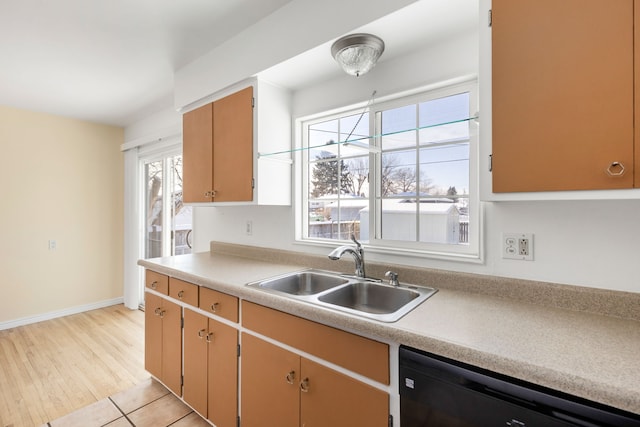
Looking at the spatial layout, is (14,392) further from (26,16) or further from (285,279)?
(26,16)

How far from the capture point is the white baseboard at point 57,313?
3.37 metres

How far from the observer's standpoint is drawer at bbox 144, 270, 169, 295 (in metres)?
2.06

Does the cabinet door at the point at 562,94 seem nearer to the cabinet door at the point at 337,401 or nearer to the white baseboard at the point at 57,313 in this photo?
the cabinet door at the point at 337,401

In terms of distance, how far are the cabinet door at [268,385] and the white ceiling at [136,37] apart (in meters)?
1.54

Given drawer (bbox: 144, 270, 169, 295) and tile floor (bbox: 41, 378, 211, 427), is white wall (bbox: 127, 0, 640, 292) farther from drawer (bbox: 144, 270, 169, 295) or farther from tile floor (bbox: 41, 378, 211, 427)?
tile floor (bbox: 41, 378, 211, 427)

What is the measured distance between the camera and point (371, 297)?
1578 millimetres

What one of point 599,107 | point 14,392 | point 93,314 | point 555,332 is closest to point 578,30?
point 599,107

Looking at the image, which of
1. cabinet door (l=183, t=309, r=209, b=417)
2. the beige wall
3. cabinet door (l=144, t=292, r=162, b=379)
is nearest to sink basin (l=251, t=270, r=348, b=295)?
cabinet door (l=183, t=309, r=209, b=417)

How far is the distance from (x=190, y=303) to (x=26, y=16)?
1.93 meters

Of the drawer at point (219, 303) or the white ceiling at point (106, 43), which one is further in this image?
the white ceiling at point (106, 43)

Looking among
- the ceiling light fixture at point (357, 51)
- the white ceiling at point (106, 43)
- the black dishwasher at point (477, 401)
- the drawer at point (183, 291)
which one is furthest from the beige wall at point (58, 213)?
the black dishwasher at point (477, 401)

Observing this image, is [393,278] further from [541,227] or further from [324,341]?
[541,227]

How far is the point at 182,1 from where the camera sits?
1656 millimetres

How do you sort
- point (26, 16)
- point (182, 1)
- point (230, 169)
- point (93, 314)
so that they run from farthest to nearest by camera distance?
point (93, 314) < point (230, 169) < point (26, 16) < point (182, 1)
